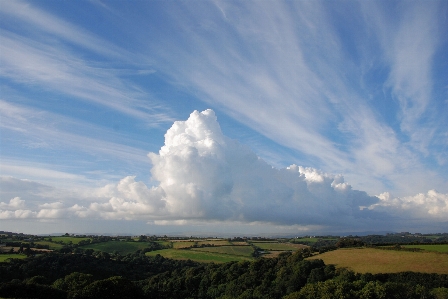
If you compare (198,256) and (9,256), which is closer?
(9,256)

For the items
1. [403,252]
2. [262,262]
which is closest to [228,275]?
[262,262]

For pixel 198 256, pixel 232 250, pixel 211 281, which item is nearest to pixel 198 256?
pixel 198 256

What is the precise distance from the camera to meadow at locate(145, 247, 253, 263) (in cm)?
12673

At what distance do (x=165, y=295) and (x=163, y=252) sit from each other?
63245 millimetres

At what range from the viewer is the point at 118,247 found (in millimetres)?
156125

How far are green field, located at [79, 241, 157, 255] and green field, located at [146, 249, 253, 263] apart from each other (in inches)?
545

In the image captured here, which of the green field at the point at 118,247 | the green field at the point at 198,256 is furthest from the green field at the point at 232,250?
the green field at the point at 118,247

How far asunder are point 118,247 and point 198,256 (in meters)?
45.3

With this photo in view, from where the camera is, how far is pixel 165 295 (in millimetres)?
83562

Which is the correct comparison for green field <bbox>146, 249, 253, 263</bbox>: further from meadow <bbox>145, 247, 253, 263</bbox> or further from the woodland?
the woodland

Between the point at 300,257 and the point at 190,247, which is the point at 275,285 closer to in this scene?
the point at 300,257

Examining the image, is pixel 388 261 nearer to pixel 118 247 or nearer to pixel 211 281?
pixel 211 281

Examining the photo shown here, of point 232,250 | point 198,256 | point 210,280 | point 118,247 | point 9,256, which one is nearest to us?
point 210,280

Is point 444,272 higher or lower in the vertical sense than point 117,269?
higher
